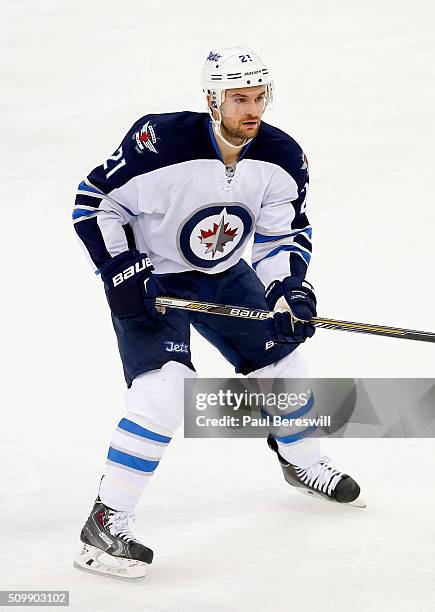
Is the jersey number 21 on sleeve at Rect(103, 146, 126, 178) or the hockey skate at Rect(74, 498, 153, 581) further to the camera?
the jersey number 21 on sleeve at Rect(103, 146, 126, 178)

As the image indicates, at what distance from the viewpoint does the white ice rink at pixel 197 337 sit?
2.82 m

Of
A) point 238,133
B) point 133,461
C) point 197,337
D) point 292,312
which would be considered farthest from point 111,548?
point 197,337

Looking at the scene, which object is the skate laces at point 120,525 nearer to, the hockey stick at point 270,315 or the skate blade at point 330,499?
the hockey stick at point 270,315

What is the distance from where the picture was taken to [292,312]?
303cm

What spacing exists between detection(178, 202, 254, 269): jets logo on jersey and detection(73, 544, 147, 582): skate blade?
846 millimetres

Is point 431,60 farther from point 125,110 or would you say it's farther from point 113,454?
point 113,454

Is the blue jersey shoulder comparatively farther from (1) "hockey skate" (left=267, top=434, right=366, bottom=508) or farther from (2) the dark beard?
(1) "hockey skate" (left=267, top=434, right=366, bottom=508)

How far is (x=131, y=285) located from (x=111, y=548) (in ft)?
2.21

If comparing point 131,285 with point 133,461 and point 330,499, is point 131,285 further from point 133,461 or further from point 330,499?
point 330,499

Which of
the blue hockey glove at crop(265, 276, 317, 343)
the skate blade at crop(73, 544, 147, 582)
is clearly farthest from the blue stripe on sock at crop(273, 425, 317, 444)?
the skate blade at crop(73, 544, 147, 582)

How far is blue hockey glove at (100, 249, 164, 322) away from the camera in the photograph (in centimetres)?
296

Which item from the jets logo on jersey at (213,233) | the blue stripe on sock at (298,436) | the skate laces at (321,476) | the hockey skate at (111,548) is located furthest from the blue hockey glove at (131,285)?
the skate laces at (321,476)

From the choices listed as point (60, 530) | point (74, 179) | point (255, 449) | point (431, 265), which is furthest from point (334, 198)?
point (60, 530)

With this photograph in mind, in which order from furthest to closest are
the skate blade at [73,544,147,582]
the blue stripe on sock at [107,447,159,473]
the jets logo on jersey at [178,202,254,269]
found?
the jets logo on jersey at [178,202,254,269], the blue stripe on sock at [107,447,159,473], the skate blade at [73,544,147,582]
